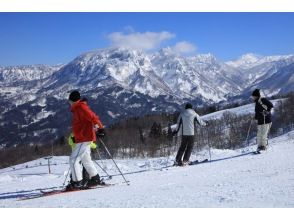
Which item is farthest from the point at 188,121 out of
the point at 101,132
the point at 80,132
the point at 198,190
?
the point at 198,190

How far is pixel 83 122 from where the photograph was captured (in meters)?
11.2

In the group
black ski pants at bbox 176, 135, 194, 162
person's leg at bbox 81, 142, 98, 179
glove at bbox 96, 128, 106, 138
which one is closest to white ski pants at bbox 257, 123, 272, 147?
black ski pants at bbox 176, 135, 194, 162

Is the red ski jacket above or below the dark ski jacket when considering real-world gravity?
below

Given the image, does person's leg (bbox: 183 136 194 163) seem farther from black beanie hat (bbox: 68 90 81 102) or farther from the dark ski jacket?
black beanie hat (bbox: 68 90 81 102)

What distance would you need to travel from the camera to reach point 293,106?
14575 cm

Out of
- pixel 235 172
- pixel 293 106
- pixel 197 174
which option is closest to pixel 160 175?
pixel 197 174

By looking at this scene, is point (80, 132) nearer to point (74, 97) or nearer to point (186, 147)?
point (74, 97)

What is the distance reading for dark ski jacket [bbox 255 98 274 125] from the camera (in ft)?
55.5

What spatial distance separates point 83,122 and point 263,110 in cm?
832

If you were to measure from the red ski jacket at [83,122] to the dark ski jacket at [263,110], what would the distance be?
7897 mm

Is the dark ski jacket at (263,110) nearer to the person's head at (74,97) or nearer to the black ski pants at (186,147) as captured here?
the black ski pants at (186,147)

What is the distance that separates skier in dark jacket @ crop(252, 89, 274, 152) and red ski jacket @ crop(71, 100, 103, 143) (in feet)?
25.7

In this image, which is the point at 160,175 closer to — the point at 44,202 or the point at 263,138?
the point at 44,202

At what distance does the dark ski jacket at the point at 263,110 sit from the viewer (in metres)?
16.9
